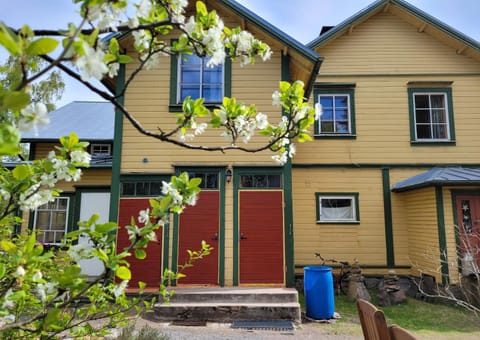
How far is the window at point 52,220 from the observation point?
9.16m

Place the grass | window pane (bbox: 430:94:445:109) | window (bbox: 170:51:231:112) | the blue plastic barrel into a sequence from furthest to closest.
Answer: window pane (bbox: 430:94:445:109) → window (bbox: 170:51:231:112) → the blue plastic barrel → the grass

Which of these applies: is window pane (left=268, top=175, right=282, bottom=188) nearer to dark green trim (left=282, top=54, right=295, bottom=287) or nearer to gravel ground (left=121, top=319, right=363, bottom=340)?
dark green trim (left=282, top=54, right=295, bottom=287)

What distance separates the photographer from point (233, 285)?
6.62m

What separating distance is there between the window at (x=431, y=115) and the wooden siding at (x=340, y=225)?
5.53ft

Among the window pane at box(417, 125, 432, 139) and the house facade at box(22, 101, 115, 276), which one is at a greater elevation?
the window pane at box(417, 125, 432, 139)

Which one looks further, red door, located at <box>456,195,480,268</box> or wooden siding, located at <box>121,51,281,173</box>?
red door, located at <box>456,195,480,268</box>

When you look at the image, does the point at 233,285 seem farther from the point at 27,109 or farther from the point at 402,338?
the point at 27,109

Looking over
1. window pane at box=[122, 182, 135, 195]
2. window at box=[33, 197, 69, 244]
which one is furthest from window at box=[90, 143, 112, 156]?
window pane at box=[122, 182, 135, 195]

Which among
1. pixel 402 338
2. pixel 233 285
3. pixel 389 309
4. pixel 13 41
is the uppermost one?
pixel 13 41

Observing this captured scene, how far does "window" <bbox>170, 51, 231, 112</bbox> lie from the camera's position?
7.30 meters

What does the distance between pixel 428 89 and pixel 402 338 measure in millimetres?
9100

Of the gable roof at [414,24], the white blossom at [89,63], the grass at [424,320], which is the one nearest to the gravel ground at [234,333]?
the grass at [424,320]

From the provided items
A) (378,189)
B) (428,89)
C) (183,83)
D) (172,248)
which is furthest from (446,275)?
(183,83)

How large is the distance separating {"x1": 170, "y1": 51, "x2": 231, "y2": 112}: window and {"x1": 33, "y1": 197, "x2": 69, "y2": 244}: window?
4642 millimetres
